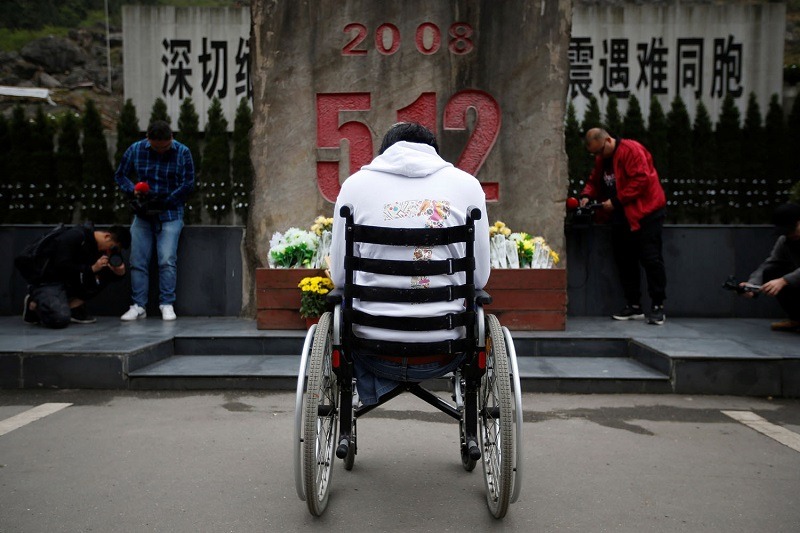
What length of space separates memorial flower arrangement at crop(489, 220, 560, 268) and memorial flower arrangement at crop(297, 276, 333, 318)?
1.43 meters

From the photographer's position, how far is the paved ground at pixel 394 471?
2852 mm

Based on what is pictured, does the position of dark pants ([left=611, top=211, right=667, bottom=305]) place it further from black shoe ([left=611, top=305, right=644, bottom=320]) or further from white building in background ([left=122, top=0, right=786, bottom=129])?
white building in background ([left=122, top=0, right=786, bottom=129])

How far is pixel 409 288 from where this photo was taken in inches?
110

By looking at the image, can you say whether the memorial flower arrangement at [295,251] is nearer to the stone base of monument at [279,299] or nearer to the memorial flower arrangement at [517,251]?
the stone base of monument at [279,299]

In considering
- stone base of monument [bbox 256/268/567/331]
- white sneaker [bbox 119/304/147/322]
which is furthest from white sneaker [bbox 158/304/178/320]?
stone base of monument [bbox 256/268/567/331]

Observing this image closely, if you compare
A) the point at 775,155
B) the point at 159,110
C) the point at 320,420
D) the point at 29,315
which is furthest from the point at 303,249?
the point at 775,155

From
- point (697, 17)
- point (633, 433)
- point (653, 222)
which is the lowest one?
point (633, 433)

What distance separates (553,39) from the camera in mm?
6832

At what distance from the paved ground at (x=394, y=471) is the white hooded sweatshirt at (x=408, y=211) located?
82 centimetres

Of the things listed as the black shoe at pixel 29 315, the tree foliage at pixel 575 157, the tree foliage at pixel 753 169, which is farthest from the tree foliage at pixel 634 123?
the black shoe at pixel 29 315

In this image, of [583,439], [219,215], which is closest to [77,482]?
[583,439]

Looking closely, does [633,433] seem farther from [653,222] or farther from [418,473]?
[653,222]

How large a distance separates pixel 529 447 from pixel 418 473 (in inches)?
28.9

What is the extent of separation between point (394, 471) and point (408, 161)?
1515 mm
